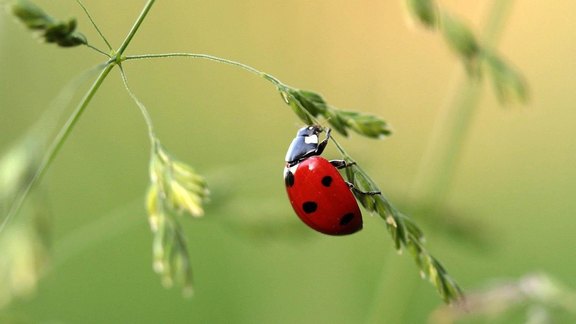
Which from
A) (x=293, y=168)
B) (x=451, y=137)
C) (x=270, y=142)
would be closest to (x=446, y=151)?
(x=451, y=137)

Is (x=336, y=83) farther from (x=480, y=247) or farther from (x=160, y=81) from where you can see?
(x=480, y=247)

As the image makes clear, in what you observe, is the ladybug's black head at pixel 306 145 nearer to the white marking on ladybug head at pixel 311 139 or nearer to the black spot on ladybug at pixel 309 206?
the white marking on ladybug head at pixel 311 139

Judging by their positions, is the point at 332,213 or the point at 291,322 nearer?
the point at 332,213

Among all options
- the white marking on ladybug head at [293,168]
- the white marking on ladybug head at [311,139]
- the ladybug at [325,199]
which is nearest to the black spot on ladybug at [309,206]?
the ladybug at [325,199]

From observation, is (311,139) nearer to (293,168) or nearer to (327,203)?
(293,168)

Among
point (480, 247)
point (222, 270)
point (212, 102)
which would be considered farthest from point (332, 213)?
point (212, 102)

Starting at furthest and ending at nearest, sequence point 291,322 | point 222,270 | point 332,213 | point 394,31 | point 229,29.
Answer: point 229,29
point 394,31
point 222,270
point 291,322
point 332,213

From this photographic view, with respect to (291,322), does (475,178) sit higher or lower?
higher

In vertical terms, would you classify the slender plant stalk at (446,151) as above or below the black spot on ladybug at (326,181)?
above

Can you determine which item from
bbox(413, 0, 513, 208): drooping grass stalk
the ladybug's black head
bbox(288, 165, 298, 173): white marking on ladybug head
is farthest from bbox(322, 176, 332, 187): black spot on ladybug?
bbox(413, 0, 513, 208): drooping grass stalk
